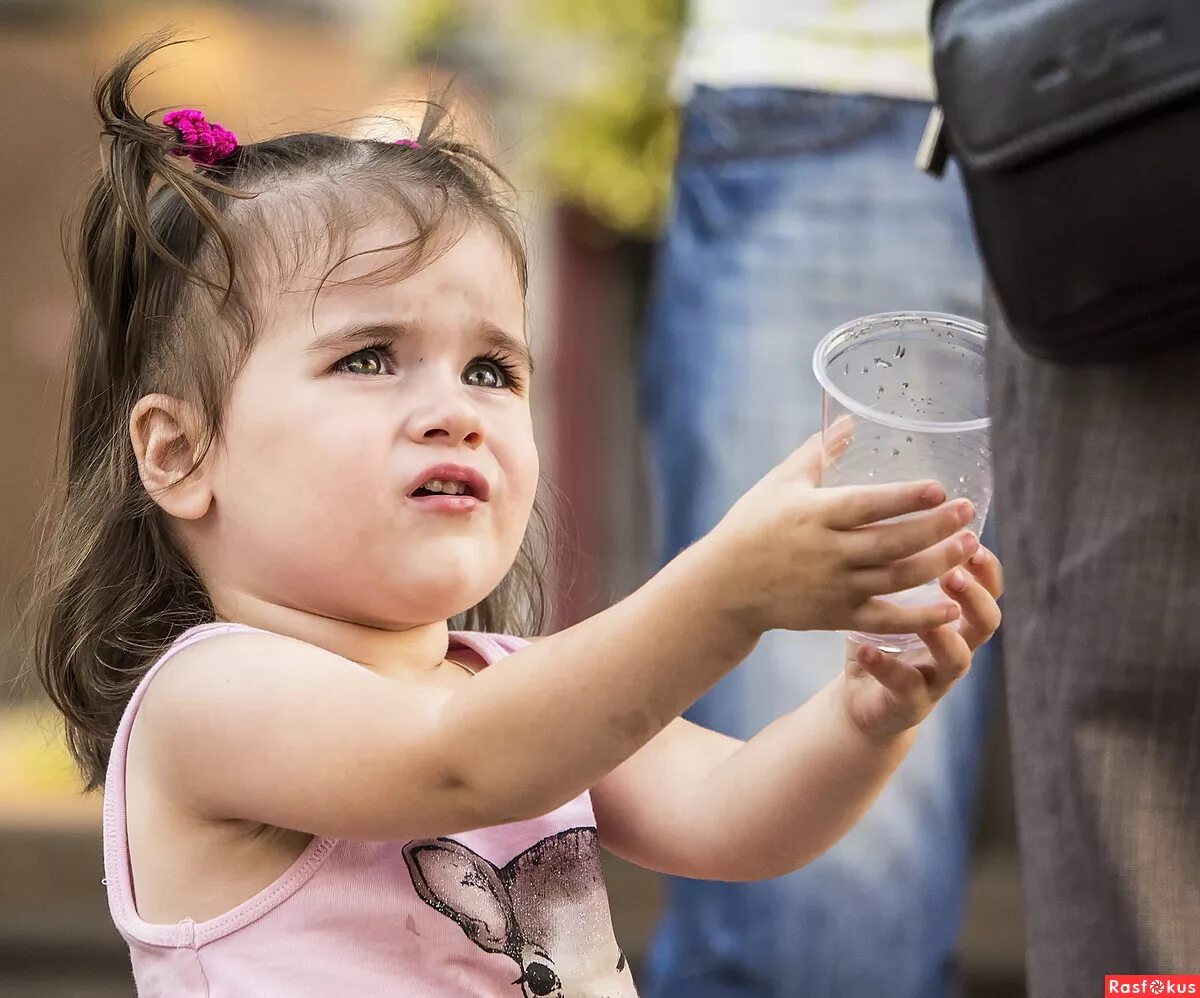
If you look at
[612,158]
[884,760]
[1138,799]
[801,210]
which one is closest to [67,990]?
[612,158]

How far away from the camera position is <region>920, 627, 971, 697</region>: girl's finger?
1400 mm

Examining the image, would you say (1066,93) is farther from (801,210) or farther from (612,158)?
(612,158)

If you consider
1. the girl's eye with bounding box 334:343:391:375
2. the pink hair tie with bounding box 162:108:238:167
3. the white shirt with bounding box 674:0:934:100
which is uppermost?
the white shirt with bounding box 674:0:934:100

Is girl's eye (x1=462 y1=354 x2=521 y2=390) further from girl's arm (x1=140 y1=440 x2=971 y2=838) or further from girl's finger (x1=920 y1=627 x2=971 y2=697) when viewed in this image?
girl's finger (x1=920 y1=627 x2=971 y2=697)

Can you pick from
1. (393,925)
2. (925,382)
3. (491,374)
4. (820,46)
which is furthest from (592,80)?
(393,925)

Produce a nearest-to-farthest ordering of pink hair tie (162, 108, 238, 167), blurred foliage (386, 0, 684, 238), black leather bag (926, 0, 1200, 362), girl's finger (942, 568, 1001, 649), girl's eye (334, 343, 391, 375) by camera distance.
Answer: black leather bag (926, 0, 1200, 362) → girl's finger (942, 568, 1001, 649) → girl's eye (334, 343, 391, 375) → pink hair tie (162, 108, 238, 167) → blurred foliage (386, 0, 684, 238)

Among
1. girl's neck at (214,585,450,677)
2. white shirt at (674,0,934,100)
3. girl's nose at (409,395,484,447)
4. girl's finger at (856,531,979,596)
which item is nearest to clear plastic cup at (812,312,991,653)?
girl's finger at (856,531,979,596)

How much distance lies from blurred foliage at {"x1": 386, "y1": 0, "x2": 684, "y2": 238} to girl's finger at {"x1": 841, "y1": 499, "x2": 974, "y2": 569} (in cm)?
247

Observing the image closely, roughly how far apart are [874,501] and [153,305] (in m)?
0.81

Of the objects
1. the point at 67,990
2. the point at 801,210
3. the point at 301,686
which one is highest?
the point at 801,210

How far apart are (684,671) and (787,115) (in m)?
1.25

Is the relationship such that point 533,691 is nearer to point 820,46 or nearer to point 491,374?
point 491,374

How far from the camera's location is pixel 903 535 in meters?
1.14

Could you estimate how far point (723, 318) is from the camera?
224 cm
